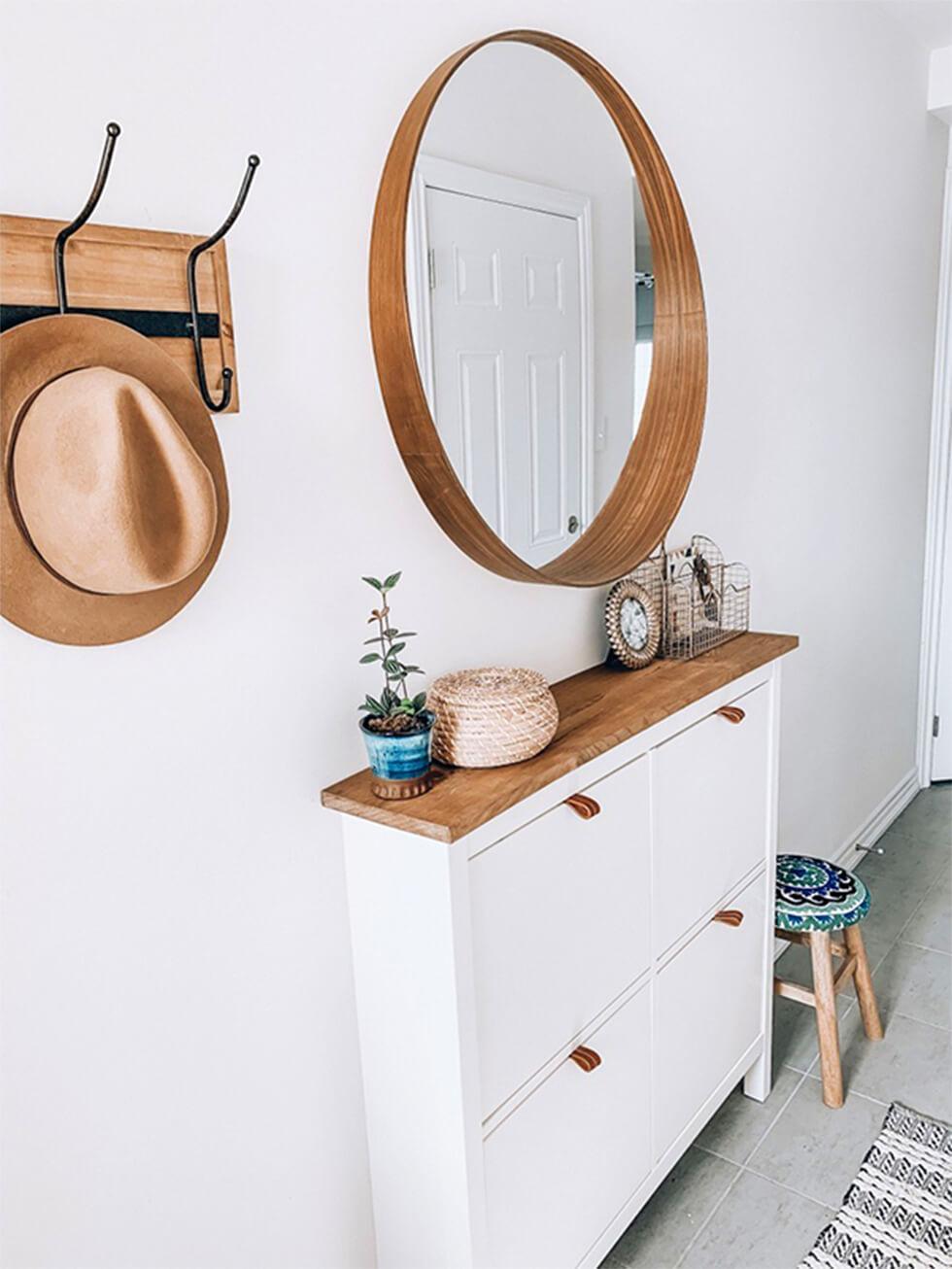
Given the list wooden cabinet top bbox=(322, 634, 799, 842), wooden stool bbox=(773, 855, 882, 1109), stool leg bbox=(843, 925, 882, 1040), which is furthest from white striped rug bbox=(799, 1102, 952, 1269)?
wooden cabinet top bbox=(322, 634, 799, 842)

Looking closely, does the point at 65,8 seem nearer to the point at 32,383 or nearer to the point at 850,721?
the point at 32,383

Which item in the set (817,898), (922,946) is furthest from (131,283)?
(922,946)

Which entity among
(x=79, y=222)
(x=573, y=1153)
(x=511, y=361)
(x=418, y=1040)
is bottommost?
(x=573, y=1153)

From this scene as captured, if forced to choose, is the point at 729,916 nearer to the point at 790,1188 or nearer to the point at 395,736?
the point at 790,1188

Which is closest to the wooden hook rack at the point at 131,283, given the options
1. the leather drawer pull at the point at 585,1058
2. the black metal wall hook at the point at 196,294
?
the black metal wall hook at the point at 196,294

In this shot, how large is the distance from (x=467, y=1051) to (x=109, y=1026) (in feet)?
1.41

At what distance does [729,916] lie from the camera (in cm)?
175

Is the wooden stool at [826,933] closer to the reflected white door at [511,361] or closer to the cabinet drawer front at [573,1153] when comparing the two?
the cabinet drawer front at [573,1153]

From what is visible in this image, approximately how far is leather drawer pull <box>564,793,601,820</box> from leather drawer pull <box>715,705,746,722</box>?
0.41 meters

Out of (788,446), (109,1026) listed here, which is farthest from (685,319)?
(109,1026)

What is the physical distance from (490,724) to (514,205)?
0.76 m

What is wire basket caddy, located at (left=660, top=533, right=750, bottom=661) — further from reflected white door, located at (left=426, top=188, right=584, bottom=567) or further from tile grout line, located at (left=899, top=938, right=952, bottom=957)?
tile grout line, located at (left=899, top=938, right=952, bottom=957)

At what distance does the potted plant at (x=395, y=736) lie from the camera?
118 cm

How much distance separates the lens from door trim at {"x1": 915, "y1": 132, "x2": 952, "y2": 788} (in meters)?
3.21
